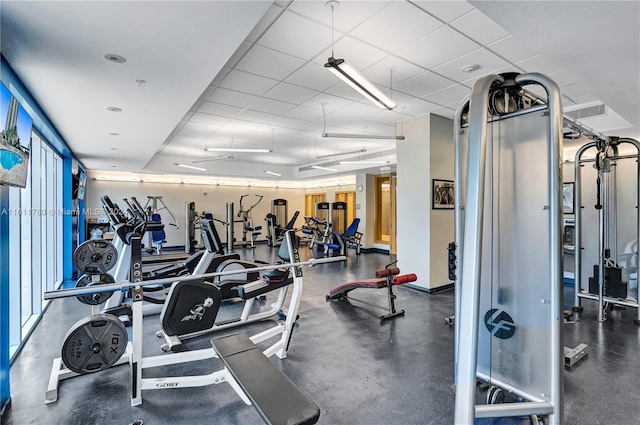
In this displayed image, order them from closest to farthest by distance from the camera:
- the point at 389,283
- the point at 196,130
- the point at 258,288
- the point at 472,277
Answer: the point at 472,277 < the point at 258,288 < the point at 389,283 < the point at 196,130

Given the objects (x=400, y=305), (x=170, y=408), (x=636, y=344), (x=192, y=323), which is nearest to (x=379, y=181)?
(x=400, y=305)

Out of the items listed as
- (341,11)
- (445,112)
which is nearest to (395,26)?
(341,11)

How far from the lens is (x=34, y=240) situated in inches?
159

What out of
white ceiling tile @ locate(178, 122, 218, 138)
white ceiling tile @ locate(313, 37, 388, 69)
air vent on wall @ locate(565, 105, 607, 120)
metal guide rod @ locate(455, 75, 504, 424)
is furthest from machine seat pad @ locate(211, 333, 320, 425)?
air vent on wall @ locate(565, 105, 607, 120)

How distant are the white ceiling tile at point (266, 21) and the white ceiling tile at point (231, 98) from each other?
1.48m

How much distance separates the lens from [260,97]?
452 centimetres

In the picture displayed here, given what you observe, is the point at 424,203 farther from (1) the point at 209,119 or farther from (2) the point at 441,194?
(1) the point at 209,119

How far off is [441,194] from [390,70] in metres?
2.40

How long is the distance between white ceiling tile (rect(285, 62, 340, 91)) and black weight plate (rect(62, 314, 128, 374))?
3.04 m

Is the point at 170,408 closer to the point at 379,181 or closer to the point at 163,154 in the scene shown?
the point at 163,154

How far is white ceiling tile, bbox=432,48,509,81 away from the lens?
325cm

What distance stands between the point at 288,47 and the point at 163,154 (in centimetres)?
721

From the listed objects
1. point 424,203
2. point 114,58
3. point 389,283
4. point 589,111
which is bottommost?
point 389,283

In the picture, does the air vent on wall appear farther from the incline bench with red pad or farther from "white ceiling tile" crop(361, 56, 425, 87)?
the incline bench with red pad
